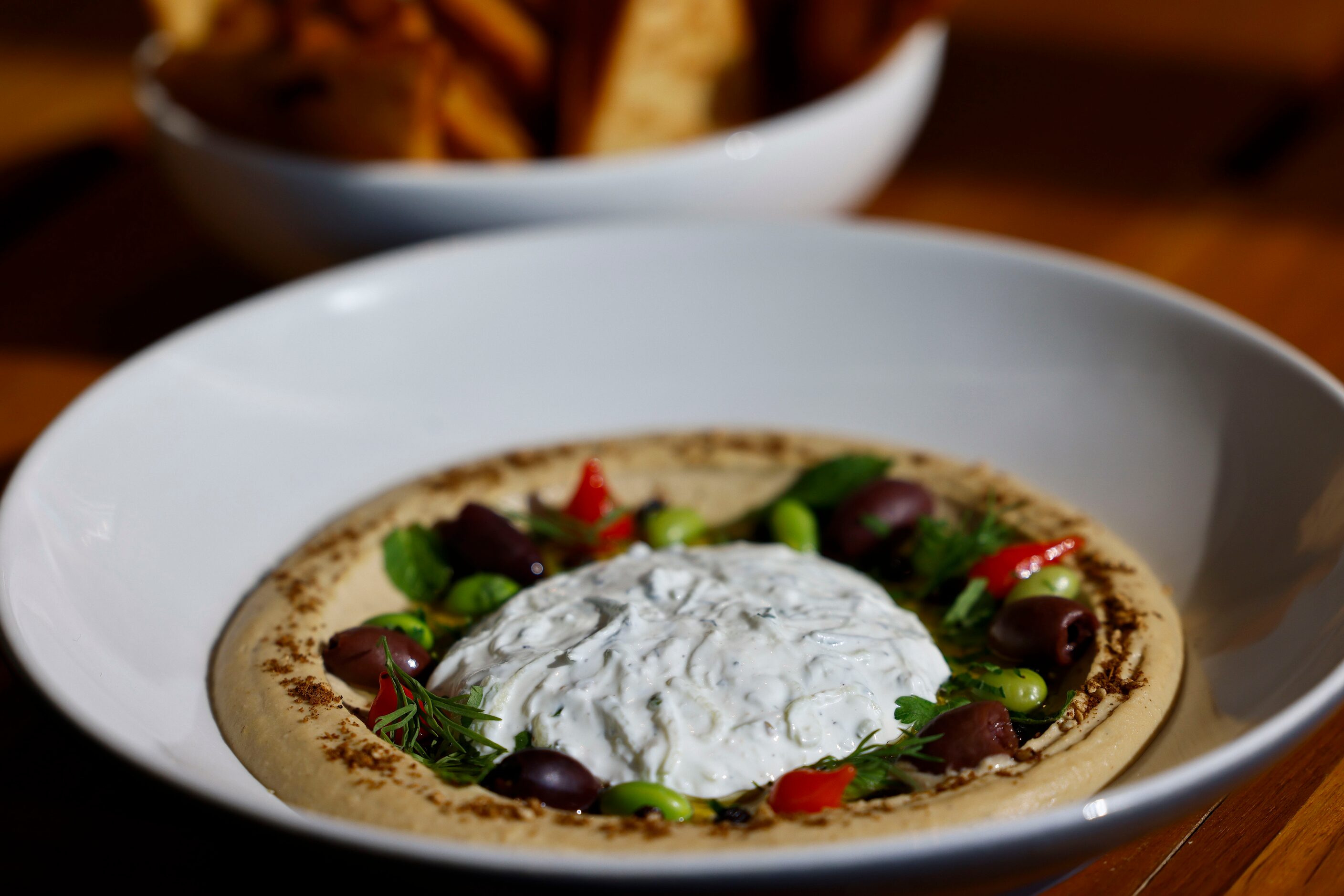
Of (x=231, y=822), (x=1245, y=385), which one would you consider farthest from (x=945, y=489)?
(x=231, y=822)

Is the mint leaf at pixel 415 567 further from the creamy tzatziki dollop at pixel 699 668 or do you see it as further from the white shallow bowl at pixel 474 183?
the white shallow bowl at pixel 474 183

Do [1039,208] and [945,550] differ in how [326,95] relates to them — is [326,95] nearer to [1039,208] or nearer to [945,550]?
[945,550]

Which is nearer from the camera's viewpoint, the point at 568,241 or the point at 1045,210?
the point at 568,241

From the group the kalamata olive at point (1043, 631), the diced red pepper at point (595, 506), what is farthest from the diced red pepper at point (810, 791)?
the diced red pepper at point (595, 506)

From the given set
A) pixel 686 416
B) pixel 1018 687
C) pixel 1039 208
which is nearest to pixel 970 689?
pixel 1018 687

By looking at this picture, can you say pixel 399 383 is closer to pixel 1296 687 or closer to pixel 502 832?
pixel 502 832

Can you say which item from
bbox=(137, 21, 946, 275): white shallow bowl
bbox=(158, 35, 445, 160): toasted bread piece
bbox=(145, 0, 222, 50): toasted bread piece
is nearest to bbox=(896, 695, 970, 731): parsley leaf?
bbox=(137, 21, 946, 275): white shallow bowl
